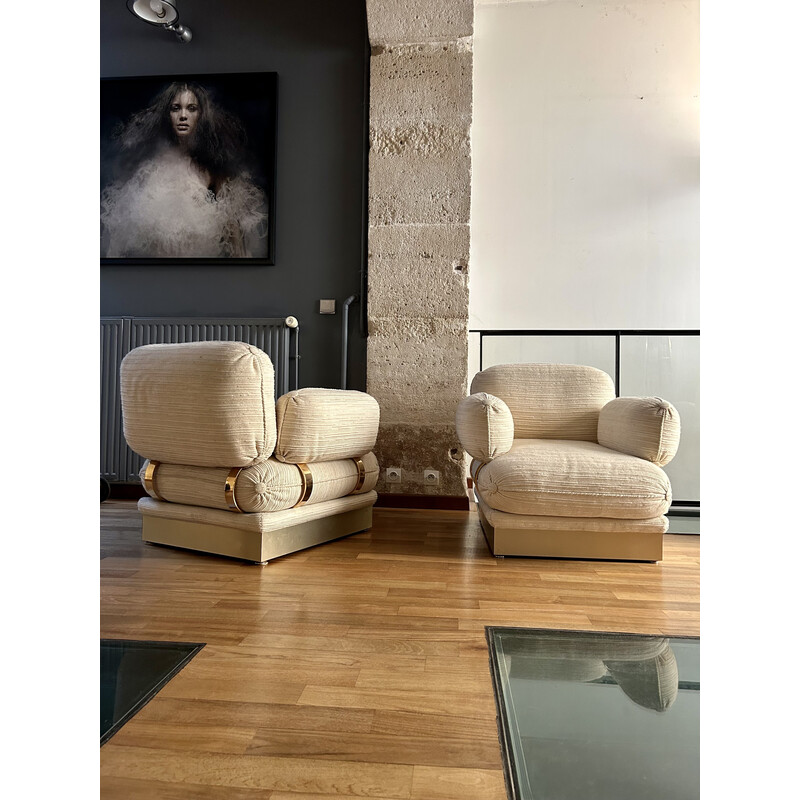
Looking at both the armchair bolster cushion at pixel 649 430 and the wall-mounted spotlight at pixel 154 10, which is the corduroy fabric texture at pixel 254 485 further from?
the wall-mounted spotlight at pixel 154 10

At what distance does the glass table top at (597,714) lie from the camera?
0.91 metres

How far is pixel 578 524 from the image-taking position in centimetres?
225

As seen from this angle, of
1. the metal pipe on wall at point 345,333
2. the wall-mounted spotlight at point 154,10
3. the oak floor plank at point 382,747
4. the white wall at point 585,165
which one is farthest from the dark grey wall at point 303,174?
the oak floor plank at point 382,747

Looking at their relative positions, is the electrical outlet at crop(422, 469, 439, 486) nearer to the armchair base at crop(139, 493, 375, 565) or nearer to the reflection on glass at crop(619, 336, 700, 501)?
the armchair base at crop(139, 493, 375, 565)

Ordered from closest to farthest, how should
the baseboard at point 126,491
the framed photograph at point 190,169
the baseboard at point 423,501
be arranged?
the baseboard at point 423,501 < the baseboard at point 126,491 < the framed photograph at point 190,169

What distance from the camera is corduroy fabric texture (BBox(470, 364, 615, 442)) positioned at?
2.90 metres

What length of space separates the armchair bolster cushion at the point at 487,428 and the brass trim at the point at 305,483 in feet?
2.13

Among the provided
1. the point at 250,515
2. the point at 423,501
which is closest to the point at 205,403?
the point at 250,515

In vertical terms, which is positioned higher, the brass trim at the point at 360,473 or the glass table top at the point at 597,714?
the brass trim at the point at 360,473
